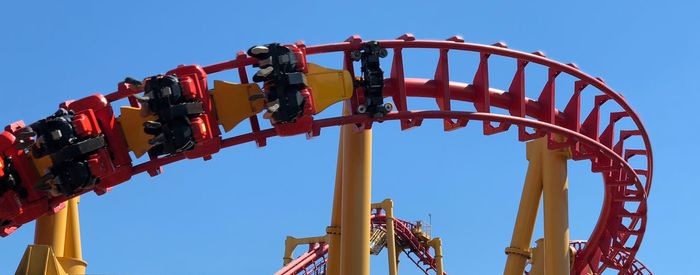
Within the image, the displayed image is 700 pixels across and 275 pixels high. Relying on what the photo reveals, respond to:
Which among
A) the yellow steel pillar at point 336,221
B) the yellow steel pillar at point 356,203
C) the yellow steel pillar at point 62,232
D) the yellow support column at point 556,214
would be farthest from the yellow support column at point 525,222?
the yellow steel pillar at point 62,232

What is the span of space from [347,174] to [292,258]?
8.55 m

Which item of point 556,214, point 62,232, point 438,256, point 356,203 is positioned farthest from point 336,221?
point 438,256

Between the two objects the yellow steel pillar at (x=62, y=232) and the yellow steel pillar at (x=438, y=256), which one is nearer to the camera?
the yellow steel pillar at (x=62, y=232)

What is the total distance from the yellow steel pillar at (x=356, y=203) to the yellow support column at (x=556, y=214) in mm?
2477

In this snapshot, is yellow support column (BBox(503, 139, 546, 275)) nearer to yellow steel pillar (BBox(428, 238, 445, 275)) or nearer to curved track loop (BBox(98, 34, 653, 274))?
curved track loop (BBox(98, 34, 653, 274))

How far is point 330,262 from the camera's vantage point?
10.1 m

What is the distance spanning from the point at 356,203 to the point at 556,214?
2.69 meters

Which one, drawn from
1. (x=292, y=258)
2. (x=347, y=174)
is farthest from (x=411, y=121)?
(x=292, y=258)

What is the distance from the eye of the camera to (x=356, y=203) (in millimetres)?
8898

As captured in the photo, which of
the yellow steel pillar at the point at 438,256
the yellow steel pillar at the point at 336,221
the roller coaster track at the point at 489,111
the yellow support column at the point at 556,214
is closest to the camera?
the roller coaster track at the point at 489,111

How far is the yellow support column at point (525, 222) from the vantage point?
11.4m

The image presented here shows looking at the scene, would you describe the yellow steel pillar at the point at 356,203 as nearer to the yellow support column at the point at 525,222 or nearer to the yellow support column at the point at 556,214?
the yellow support column at the point at 556,214

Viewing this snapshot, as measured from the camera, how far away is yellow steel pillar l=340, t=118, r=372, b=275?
8734mm

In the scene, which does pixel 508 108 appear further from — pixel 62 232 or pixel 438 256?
pixel 438 256
